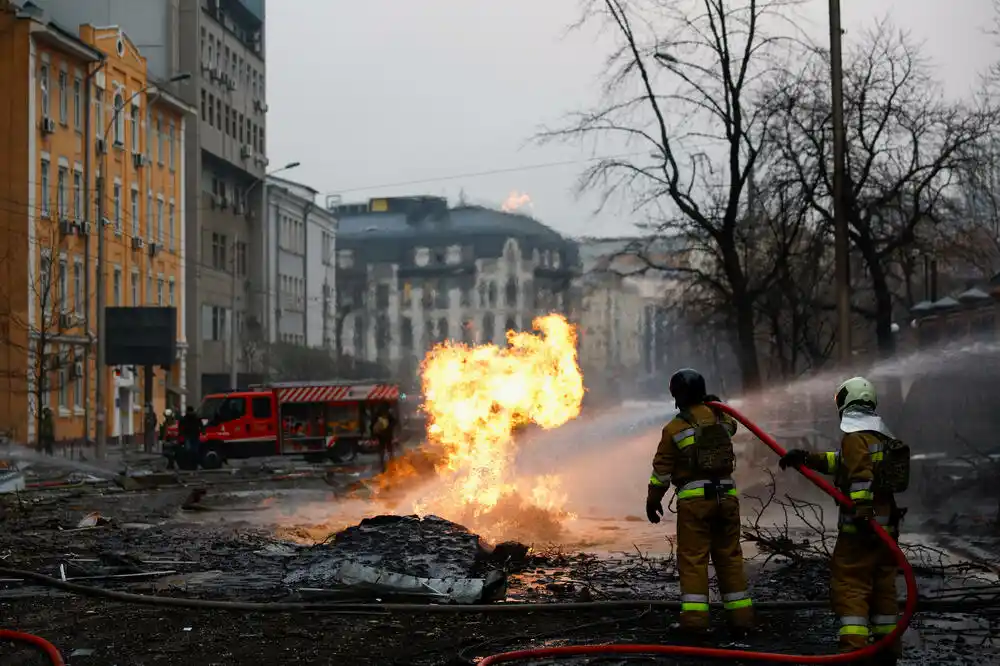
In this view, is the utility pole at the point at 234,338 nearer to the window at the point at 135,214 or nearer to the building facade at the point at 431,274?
the window at the point at 135,214

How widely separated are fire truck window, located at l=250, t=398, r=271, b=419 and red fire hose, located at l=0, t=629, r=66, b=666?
27.9m

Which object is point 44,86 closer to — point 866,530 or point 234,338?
point 234,338

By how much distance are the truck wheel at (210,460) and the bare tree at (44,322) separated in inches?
235

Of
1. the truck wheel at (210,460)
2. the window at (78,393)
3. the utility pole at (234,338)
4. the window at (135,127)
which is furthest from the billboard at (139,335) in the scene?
the window at (135,127)

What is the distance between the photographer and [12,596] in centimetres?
1101

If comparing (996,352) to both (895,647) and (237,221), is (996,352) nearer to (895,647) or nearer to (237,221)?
(895,647)

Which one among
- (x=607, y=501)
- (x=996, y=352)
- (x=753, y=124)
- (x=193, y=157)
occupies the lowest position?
(x=607, y=501)

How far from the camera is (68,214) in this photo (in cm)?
4500

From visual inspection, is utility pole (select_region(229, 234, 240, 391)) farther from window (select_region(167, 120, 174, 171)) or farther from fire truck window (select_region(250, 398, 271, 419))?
fire truck window (select_region(250, 398, 271, 419))

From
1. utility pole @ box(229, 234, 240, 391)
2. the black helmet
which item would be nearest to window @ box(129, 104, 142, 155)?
utility pole @ box(229, 234, 240, 391)

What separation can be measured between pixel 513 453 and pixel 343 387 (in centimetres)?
2100

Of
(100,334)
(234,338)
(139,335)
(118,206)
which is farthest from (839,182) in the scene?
(118,206)

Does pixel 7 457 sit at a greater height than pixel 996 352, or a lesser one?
lesser

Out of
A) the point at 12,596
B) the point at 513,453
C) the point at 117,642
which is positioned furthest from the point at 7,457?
the point at 117,642
